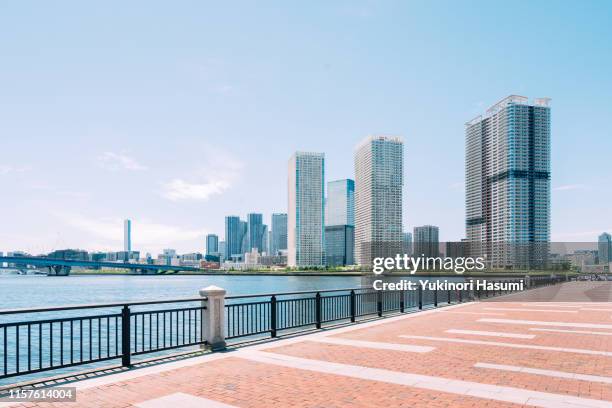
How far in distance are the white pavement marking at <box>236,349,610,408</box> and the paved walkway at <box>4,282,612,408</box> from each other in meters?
0.02

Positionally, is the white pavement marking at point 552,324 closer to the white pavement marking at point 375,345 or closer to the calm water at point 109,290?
the white pavement marking at point 375,345

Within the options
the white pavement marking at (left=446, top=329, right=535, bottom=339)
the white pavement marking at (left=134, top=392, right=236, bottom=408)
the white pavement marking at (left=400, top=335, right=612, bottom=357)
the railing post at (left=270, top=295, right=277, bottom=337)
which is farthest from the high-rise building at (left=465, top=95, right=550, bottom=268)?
the white pavement marking at (left=134, top=392, right=236, bottom=408)

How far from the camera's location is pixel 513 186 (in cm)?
15900

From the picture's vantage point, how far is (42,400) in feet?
22.8

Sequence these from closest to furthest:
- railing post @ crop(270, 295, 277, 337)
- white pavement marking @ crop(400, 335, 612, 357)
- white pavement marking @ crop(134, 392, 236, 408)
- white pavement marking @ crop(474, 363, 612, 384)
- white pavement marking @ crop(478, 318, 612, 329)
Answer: white pavement marking @ crop(134, 392, 236, 408), white pavement marking @ crop(474, 363, 612, 384), white pavement marking @ crop(400, 335, 612, 357), railing post @ crop(270, 295, 277, 337), white pavement marking @ crop(478, 318, 612, 329)

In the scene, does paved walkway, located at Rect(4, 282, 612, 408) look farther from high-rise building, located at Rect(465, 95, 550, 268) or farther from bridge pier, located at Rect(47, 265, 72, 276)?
high-rise building, located at Rect(465, 95, 550, 268)

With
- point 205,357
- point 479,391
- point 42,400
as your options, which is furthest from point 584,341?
point 42,400

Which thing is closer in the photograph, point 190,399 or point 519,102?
point 190,399

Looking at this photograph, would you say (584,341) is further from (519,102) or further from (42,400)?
(519,102)

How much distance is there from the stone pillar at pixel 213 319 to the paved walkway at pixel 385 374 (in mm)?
570

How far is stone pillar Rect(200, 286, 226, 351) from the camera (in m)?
11.0

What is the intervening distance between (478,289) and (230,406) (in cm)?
2444

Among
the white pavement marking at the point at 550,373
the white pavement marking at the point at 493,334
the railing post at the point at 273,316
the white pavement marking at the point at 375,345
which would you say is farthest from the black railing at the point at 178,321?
the white pavement marking at the point at 550,373

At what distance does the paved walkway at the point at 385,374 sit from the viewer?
691cm
